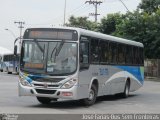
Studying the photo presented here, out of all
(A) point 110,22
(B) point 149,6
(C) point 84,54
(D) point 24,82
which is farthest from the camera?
(A) point 110,22

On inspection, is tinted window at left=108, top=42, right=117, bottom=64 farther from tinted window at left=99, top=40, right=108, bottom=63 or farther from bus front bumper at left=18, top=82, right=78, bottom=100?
bus front bumper at left=18, top=82, right=78, bottom=100

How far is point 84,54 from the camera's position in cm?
1838

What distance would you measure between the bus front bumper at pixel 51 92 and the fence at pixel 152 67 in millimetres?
37566

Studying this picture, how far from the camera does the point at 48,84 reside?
690 inches

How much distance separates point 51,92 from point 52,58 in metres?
1.21

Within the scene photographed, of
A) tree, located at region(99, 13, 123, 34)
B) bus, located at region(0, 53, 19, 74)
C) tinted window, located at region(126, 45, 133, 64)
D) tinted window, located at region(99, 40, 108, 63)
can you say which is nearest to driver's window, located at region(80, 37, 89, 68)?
tinted window, located at region(99, 40, 108, 63)

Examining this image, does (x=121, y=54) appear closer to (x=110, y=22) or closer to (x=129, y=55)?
(x=129, y=55)

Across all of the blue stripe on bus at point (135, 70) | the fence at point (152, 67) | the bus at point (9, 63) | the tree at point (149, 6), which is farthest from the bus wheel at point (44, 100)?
the bus at point (9, 63)

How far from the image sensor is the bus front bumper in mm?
17359

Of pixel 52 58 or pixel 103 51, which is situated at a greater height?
pixel 103 51

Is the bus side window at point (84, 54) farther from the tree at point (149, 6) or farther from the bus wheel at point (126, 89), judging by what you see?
the tree at point (149, 6)

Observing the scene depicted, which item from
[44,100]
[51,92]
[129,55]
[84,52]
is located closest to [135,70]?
[129,55]

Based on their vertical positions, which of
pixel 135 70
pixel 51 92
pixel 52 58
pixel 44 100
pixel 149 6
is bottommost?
pixel 44 100

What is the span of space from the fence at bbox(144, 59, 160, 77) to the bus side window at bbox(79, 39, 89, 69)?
36230 millimetres
